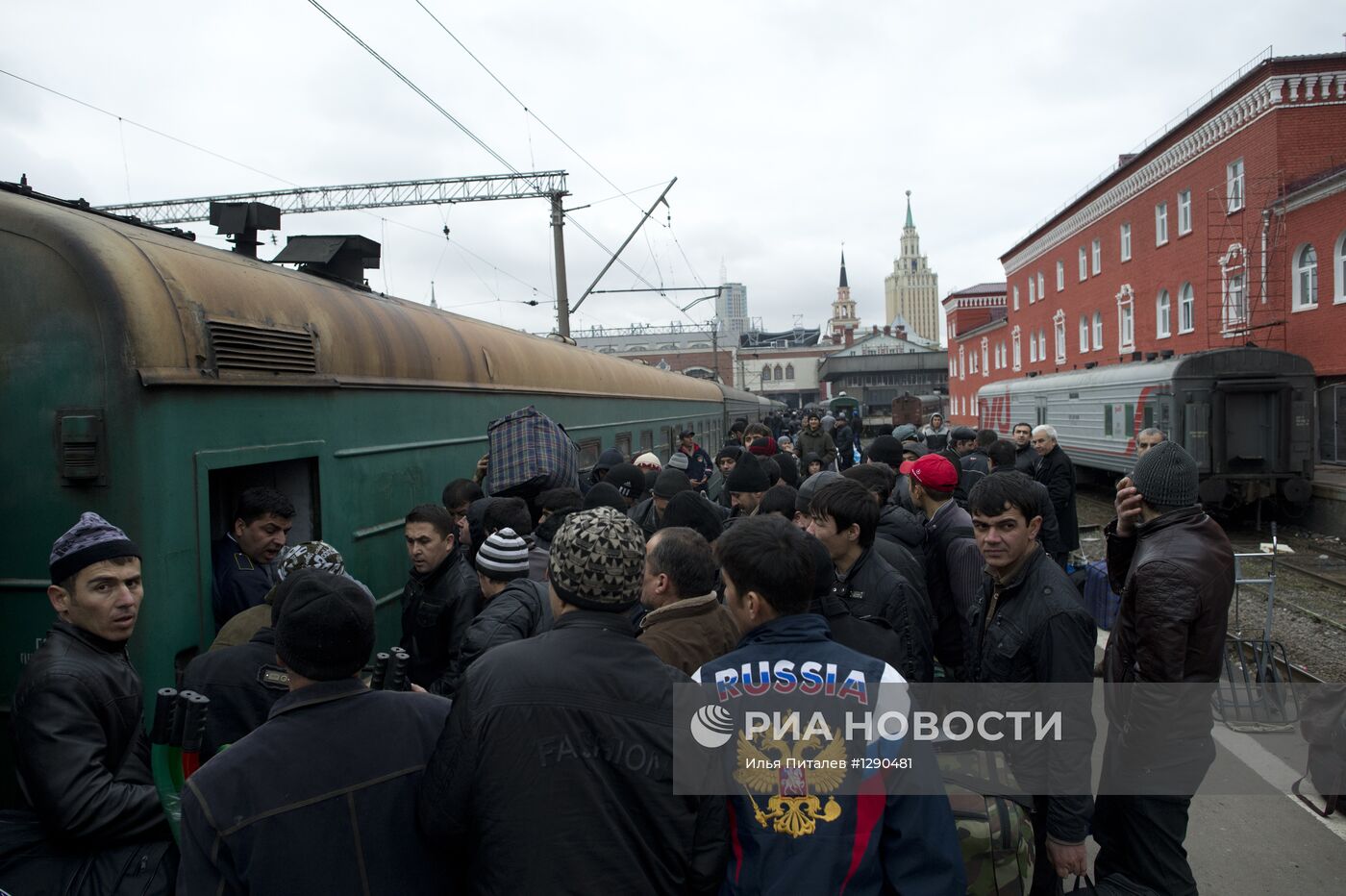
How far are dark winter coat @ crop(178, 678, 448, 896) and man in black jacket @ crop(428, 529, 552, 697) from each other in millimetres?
954

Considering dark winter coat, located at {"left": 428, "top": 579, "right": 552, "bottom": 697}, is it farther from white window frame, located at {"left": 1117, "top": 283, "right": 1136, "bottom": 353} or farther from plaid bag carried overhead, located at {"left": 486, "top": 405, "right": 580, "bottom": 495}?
white window frame, located at {"left": 1117, "top": 283, "right": 1136, "bottom": 353}

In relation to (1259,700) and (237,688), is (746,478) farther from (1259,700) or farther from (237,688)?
(1259,700)

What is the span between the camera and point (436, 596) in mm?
4078

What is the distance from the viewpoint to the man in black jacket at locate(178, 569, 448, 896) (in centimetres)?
200

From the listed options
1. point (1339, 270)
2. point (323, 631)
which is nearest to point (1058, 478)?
point (323, 631)

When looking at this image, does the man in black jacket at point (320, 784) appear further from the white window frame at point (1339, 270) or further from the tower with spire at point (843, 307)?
the tower with spire at point (843, 307)

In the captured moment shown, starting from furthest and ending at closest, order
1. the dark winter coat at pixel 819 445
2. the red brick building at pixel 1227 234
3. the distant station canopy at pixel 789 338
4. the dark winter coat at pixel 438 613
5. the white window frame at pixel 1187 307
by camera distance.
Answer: the distant station canopy at pixel 789 338
the white window frame at pixel 1187 307
the red brick building at pixel 1227 234
the dark winter coat at pixel 819 445
the dark winter coat at pixel 438 613

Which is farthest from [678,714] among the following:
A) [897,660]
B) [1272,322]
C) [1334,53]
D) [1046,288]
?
[1046,288]

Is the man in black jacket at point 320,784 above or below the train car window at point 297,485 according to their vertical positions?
below

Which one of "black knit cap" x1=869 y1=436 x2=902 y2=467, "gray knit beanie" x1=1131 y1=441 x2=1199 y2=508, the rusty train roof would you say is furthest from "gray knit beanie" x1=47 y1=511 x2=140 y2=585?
"black knit cap" x1=869 y1=436 x2=902 y2=467

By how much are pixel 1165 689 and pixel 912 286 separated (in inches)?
5947

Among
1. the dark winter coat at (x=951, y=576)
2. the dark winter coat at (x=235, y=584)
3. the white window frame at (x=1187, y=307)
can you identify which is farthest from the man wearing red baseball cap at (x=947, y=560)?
the white window frame at (x=1187, y=307)

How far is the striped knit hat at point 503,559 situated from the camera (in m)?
3.58

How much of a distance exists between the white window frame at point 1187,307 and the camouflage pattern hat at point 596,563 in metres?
28.7
